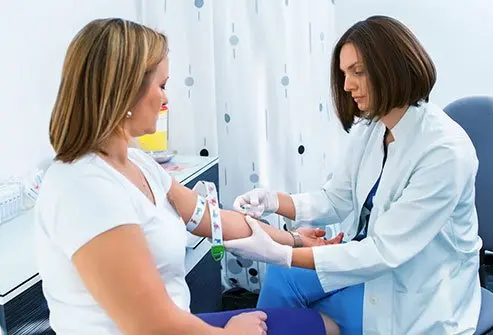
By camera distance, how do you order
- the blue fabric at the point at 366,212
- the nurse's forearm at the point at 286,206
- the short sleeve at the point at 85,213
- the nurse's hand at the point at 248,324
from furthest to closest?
the nurse's forearm at the point at 286,206 → the blue fabric at the point at 366,212 → the nurse's hand at the point at 248,324 → the short sleeve at the point at 85,213

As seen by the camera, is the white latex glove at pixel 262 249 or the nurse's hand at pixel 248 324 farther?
the white latex glove at pixel 262 249

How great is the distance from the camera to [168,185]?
1.34 m

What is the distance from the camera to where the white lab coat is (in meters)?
1.34

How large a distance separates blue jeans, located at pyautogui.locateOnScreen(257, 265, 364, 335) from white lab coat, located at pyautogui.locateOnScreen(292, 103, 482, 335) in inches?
2.5

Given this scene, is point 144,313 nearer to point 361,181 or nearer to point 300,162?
point 361,181

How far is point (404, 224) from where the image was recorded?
4.40 feet

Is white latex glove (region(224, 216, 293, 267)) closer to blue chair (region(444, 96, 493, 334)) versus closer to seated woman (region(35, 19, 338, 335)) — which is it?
seated woman (region(35, 19, 338, 335))

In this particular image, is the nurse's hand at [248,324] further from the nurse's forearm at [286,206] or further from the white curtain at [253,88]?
the white curtain at [253,88]

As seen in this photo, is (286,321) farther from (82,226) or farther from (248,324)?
(82,226)

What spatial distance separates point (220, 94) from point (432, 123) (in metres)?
1.02

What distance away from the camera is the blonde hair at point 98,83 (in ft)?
3.24

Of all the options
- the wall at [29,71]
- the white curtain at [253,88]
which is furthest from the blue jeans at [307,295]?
the wall at [29,71]

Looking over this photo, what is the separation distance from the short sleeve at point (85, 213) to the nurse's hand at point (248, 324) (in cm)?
37

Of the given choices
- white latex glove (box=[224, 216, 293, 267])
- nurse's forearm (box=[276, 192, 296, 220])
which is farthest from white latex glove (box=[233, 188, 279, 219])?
white latex glove (box=[224, 216, 293, 267])
